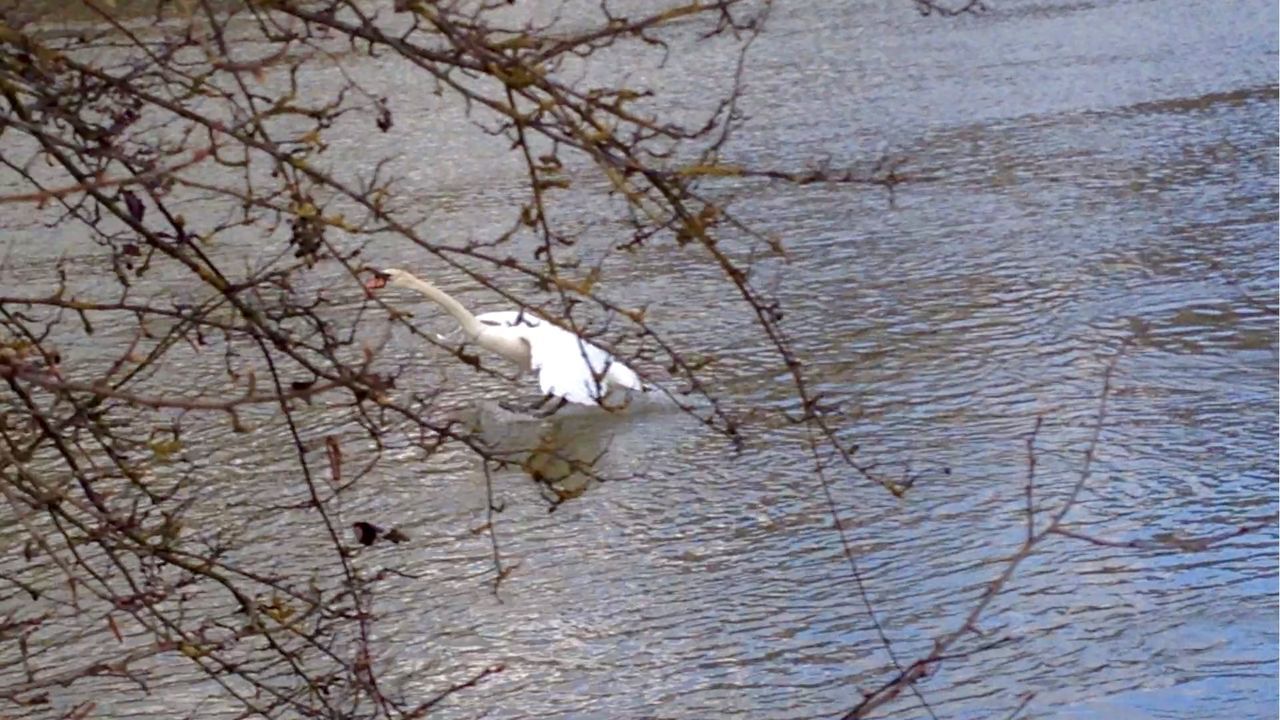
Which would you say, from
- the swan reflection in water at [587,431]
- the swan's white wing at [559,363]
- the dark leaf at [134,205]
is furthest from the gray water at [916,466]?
the dark leaf at [134,205]

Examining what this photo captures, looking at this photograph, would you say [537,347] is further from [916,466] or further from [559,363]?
[916,466]

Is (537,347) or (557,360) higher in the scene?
(537,347)

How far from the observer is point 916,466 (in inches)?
207

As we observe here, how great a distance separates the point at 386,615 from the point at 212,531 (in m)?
0.78

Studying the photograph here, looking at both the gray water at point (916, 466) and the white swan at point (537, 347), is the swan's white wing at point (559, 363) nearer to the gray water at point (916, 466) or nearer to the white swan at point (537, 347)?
the white swan at point (537, 347)

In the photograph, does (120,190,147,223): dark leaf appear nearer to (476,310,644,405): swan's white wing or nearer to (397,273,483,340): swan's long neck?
(476,310,644,405): swan's white wing

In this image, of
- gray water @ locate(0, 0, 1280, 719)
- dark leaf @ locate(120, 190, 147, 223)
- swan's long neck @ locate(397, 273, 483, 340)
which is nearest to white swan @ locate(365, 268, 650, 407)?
swan's long neck @ locate(397, 273, 483, 340)

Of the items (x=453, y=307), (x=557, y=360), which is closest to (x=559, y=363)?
(x=557, y=360)

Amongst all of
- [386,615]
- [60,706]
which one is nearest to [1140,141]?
[386,615]

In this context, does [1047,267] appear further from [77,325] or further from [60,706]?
[60,706]

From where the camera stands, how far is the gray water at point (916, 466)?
13.9ft

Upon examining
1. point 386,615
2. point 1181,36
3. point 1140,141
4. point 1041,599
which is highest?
point 1181,36

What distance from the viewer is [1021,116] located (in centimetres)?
954

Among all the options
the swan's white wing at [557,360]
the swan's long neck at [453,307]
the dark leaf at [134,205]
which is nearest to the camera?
the dark leaf at [134,205]
